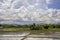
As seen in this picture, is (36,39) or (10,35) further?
(10,35)

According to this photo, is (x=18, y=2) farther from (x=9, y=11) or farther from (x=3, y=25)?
(x=3, y=25)

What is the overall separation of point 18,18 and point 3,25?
0.27 meters

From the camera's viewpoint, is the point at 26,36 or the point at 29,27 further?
the point at 29,27

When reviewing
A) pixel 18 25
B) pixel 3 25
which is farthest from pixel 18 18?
pixel 3 25

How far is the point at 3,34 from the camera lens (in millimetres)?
2420

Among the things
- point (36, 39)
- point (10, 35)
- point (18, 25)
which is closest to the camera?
point (36, 39)

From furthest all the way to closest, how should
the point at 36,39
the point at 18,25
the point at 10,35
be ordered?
the point at 18,25 < the point at 10,35 < the point at 36,39

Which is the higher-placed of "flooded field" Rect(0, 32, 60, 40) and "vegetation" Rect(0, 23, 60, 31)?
"vegetation" Rect(0, 23, 60, 31)

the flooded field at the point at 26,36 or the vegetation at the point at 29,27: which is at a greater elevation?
the vegetation at the point at 29,27

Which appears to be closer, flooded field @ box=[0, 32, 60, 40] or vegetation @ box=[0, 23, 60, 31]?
flooded field @ box=[0, 32, 60, 40]

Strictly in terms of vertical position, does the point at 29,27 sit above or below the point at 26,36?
above

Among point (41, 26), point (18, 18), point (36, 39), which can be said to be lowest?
point (36, 39)

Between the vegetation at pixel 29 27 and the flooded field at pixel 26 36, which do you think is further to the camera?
the vegetation at pixel 29 27

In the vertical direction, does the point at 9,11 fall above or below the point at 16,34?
above
